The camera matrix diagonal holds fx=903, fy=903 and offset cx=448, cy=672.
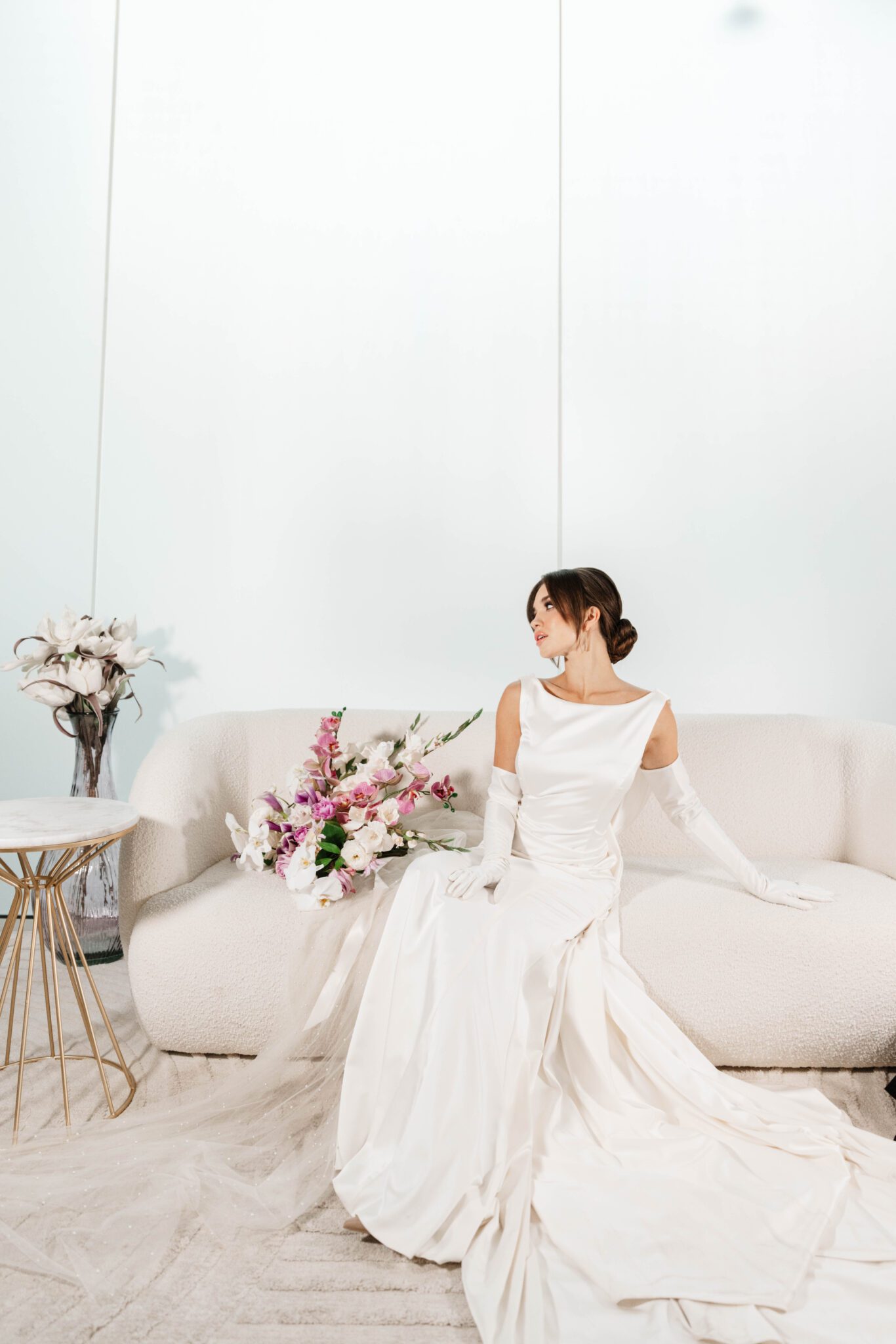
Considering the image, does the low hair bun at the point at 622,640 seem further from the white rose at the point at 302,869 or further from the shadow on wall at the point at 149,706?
the shadow on wall at the point at 149,706

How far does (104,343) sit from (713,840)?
3.20 meters

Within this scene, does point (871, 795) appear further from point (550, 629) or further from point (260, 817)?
point (260, 817)

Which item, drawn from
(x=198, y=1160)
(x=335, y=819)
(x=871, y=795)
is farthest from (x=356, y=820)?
(x=871, y=795)

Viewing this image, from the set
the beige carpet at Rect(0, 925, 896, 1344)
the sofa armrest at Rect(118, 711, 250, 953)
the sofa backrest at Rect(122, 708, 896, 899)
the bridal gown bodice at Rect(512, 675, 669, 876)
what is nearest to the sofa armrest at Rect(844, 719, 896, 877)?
the sofa backrest at Rect(122, 708, 896, 899)

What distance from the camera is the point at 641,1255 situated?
5.04 feet

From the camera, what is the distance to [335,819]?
2316 millimetres

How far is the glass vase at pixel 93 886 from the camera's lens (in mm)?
3311

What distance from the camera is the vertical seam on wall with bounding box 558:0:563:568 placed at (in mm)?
3697

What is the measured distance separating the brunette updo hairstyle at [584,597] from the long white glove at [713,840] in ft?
1.31

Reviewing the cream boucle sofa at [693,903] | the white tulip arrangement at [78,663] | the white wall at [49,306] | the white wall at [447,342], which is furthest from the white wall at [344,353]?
the cream boucle sofa at [693,903]

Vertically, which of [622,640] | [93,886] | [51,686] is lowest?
[93,886]

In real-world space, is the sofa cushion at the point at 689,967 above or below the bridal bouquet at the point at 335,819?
below

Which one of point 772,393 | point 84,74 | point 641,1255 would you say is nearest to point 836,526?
point 772,393

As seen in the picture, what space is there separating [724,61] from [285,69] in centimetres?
182
